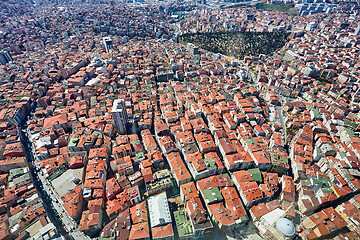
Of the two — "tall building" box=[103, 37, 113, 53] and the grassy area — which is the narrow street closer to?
"tall building" box=[103, 37, 113, 53]

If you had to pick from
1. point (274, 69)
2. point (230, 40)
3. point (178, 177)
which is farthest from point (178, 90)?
point (230, 40)

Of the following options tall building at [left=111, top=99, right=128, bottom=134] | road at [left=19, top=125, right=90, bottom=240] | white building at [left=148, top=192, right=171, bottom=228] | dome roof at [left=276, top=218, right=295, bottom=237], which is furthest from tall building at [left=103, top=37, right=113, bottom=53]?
dome roof at [left=276, top=218, right=295, bottom=237]

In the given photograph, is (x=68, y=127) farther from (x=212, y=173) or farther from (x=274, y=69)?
(x=274, y=69)

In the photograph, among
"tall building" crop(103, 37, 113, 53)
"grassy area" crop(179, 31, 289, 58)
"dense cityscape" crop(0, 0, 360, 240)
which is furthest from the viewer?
"tall building" crop(103, 37, 113, 53)

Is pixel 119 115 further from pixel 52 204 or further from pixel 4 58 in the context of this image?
pixel 4 58

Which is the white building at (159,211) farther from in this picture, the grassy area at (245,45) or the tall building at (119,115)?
the grassy area at (245,45)

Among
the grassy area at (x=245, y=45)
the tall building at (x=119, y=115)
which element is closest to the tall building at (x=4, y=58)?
the tall building at (x=119, y=115)
